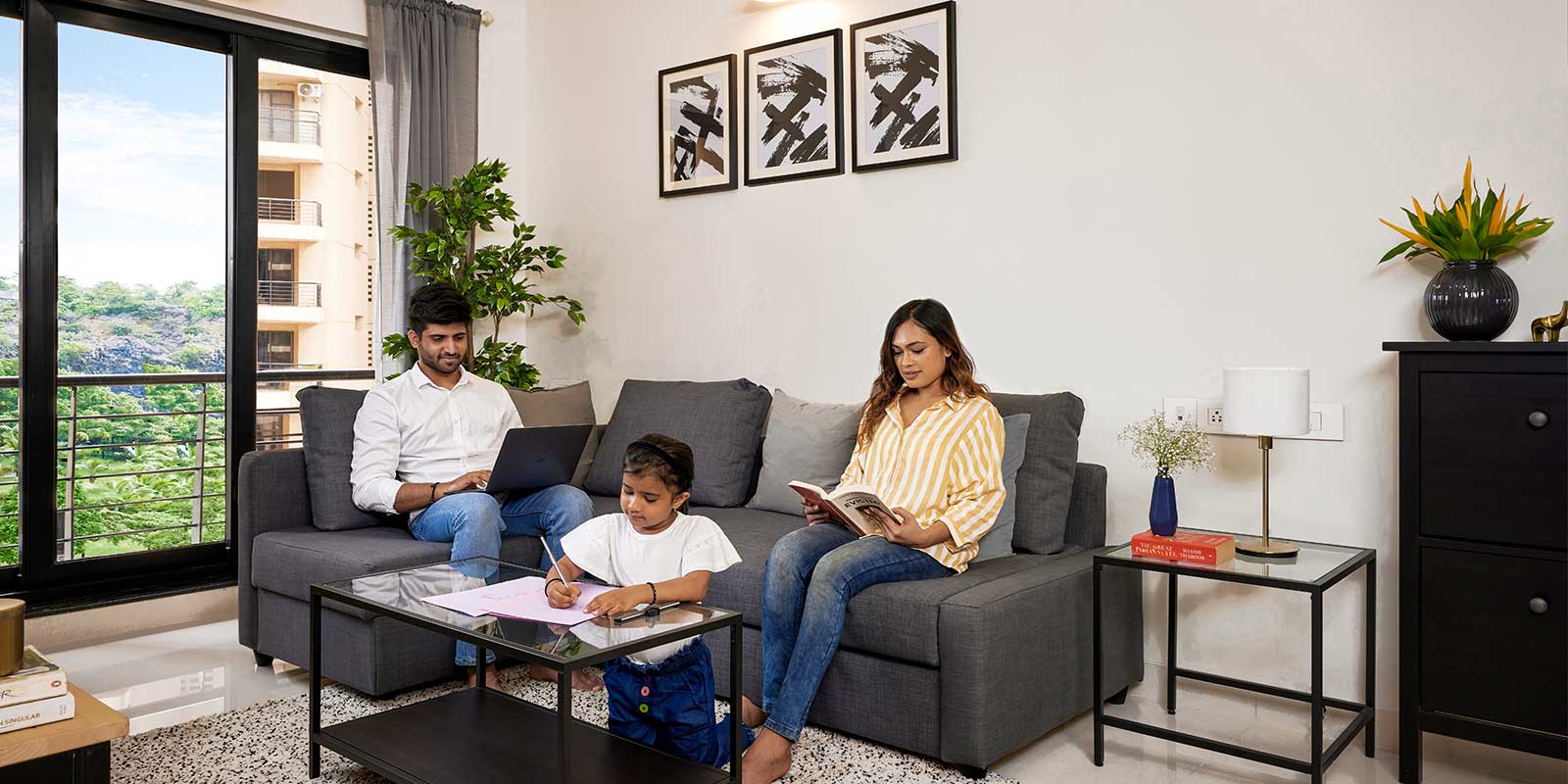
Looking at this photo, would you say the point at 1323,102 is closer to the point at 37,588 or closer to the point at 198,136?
the point at 198,136

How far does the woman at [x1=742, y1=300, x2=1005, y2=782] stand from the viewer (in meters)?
2.48

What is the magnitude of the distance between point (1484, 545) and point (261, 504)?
323cm

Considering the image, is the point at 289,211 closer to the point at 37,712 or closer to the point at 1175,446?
the point at 37,712

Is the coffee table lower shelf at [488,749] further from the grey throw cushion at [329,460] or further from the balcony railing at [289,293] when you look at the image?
the balcony railing at [289,293]

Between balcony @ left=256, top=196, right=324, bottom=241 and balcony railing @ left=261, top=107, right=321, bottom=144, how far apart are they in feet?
0.81

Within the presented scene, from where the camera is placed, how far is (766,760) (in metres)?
2.36

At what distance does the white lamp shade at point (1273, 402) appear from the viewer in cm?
250

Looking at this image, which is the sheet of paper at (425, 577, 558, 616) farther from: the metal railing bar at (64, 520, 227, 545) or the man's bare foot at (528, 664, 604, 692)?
the metal railing bar at (64, 520, 227, 545)

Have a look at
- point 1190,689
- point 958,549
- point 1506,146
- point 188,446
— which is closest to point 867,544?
point 958,549

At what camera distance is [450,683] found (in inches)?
121

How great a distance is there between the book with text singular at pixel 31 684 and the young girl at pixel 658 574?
2.78 feet

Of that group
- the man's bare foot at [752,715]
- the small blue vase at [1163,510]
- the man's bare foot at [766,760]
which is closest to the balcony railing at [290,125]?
the man's bare foot at [752,715]

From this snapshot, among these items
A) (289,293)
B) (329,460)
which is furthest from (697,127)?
(329,460)

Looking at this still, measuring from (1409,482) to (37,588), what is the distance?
415cm
